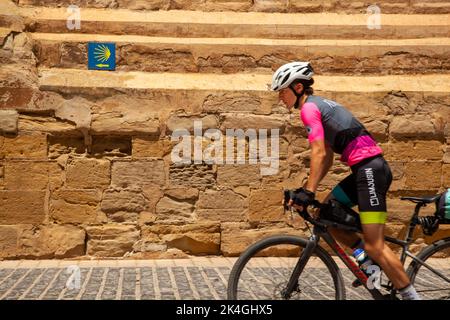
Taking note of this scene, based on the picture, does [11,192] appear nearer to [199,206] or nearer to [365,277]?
[199,206]

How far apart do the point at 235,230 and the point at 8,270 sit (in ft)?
7.69

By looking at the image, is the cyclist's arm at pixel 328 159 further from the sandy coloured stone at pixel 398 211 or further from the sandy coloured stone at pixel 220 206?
the sandy coloured stone at pixel 398 211

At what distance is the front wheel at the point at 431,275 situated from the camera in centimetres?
436

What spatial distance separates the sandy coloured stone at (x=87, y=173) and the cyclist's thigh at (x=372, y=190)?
3.52m

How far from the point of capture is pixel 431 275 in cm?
440

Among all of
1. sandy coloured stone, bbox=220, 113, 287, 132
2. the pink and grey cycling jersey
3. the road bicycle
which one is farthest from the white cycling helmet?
sandy coloured stone, bbox=220, 113, 287, 132

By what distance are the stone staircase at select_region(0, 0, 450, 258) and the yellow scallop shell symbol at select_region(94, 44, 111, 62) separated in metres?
0.15

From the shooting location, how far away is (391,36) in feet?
27.0

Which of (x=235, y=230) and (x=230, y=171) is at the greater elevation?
(x=230, y=171)

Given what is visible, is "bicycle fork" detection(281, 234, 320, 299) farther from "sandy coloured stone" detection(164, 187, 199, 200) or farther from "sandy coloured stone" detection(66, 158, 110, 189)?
"sandy coloured stone" detection(66, 158, 110, 189)

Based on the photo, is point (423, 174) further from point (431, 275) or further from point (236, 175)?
point (431, 275)
